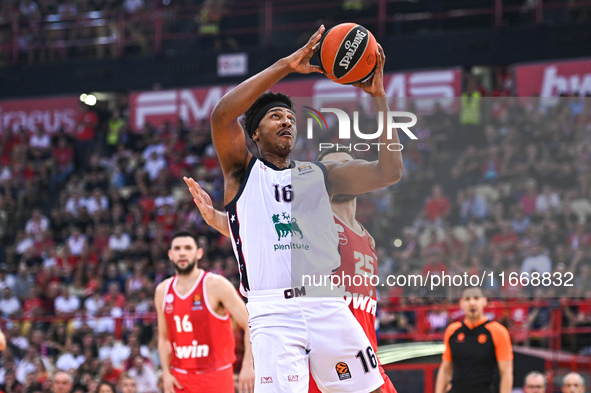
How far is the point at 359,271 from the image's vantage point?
16.1ft

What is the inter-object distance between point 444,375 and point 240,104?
4227 mm

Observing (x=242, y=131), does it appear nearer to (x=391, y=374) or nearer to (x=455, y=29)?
(x=391, y=374)

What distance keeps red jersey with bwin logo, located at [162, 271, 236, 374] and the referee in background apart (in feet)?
6.75

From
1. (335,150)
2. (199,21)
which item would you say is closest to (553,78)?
(199,21)

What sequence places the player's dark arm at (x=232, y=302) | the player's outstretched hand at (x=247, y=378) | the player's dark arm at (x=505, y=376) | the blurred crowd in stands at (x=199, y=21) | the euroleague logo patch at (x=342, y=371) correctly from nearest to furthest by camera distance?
the euroleague logo patch at (x=342, y=371) < the player's outstretched hand at (x=247, y=378) < the player's dark arm at (x=232, y=302) < the player's dark arm at (x=505, y=376) < the blurred crowd in stands at (x=199, y=21)

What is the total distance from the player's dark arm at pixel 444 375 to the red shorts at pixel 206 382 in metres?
1.94

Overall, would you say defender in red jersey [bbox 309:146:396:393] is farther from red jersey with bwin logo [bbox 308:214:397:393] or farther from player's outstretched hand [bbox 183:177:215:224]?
player's outstretched hand [bbox 183:177:215:224]

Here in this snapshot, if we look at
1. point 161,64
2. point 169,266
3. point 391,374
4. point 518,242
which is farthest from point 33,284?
point 518,242

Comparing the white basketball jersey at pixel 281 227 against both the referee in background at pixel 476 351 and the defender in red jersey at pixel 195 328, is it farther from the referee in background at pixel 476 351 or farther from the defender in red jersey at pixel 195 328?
the referee in background at pixel 476 351

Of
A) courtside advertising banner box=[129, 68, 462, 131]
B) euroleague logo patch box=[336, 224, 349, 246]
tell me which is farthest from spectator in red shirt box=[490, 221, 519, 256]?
courtside advertising banner box=[129, 68, 462, 131]

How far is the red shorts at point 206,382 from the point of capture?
693 cm

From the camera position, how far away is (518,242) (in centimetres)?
605

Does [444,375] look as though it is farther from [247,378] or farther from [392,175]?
[392,175]

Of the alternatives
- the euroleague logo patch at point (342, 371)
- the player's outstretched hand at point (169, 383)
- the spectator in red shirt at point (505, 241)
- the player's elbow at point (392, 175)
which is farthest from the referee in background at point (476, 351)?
the euroleague logo patch at point (342, 371)
